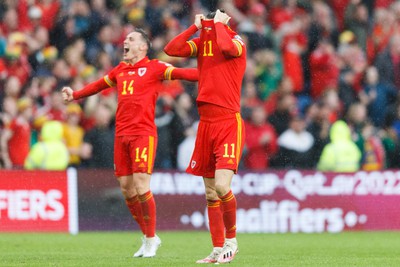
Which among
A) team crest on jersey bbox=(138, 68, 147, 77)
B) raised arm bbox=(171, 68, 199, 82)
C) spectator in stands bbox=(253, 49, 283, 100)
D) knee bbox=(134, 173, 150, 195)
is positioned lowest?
knee bbox=(134, 173, 150, 195)

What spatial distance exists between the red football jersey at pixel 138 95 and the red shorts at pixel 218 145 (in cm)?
167

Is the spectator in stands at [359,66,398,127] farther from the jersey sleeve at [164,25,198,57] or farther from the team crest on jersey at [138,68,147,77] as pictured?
the jersey sleeve at [164,25,198,57]

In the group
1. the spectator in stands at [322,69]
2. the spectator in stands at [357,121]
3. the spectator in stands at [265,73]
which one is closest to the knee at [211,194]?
the spectator in stands at [357,121]

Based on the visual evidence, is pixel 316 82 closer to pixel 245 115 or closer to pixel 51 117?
pixel 245 115

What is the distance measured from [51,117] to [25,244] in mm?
4327

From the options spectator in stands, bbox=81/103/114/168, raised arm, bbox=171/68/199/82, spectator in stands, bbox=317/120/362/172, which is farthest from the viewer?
spectator in stands, bbox=317/120/362/172

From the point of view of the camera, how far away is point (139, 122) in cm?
1400

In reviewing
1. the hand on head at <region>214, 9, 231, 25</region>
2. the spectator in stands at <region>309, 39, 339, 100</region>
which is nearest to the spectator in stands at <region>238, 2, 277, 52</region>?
the spectator in stands at <region>309, 39, 339, 100</region>

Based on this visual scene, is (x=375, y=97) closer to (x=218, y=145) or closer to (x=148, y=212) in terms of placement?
(x=148, y=212)

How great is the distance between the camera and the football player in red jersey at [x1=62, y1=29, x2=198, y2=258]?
14.0 meters

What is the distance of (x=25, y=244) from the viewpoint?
1617 centimetres

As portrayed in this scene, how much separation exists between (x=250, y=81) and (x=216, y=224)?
9.61m

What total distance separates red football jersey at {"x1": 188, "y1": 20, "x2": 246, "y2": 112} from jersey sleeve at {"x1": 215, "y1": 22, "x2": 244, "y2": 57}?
10 centimetres

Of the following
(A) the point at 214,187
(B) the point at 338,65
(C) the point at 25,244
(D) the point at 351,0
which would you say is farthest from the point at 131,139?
(D) the point at 351,0
